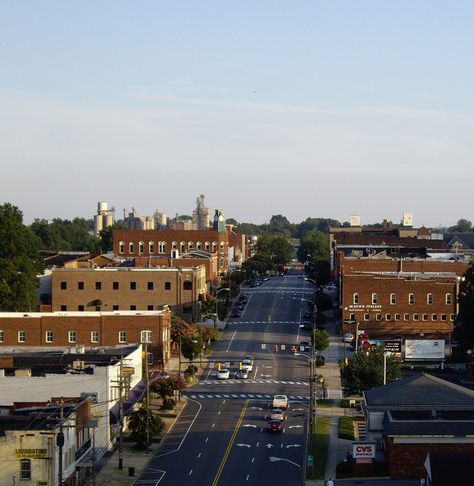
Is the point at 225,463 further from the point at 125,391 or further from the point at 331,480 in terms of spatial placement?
the point at 125,391

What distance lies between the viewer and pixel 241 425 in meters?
77.1

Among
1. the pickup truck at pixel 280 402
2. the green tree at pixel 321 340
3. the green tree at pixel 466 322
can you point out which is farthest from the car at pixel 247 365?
the green tree at pixel 466 322

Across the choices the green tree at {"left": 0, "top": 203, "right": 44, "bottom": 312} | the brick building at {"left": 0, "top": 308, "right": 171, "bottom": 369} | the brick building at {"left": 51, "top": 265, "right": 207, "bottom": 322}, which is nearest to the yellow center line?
the brick building at {"left": 0, "top": 308, "right": 171, "bottom": 369}

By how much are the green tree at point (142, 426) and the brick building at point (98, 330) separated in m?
28.1

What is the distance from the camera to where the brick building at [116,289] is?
413 feet

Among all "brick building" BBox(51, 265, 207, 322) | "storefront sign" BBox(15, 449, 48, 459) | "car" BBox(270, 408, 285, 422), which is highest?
"brick building" BBox(51, 265, 207, 322)

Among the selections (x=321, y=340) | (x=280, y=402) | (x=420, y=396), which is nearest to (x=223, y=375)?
(x=321, y=340)

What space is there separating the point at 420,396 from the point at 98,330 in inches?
1601

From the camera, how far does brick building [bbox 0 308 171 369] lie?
101m

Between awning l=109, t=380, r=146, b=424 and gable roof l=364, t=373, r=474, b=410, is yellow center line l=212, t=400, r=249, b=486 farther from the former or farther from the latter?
gable roof l=364, t=373, r=474, b=410

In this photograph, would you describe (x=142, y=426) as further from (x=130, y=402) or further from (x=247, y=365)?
(x=247, y=365)

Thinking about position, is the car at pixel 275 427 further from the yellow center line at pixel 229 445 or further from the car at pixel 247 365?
the car at pixel 247 365

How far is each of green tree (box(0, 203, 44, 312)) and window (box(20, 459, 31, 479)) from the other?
6417cm

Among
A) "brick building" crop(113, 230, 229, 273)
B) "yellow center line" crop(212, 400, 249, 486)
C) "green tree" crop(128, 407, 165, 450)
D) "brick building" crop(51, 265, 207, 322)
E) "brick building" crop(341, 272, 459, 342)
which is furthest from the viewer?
"brick building" crop(113, 230, 229, 273)
